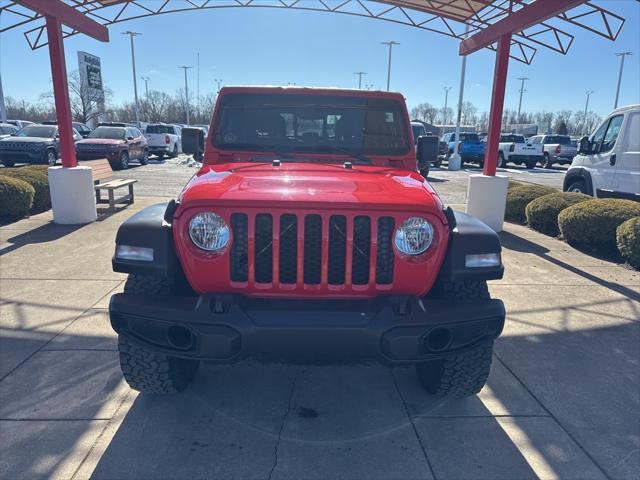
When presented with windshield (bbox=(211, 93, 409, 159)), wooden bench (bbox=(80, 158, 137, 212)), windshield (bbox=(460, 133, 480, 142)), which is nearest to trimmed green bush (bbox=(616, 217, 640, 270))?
windshield (bbox=(211, 93, 409, 159))

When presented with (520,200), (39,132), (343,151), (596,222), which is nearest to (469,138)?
(520,200)

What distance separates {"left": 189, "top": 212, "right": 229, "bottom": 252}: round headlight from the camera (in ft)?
8.11

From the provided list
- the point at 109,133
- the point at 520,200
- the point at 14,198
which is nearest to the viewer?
the point at 14,198

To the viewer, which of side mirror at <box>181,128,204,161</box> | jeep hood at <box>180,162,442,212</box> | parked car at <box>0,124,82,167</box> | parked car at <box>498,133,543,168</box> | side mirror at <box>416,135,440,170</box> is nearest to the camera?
jeep hood at <box>180,162,442,212</box>

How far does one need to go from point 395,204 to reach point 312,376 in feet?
5.13

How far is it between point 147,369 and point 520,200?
8.10m

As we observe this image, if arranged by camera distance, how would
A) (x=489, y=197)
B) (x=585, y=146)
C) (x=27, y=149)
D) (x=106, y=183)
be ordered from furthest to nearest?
(x=27, y=149) → (x=106, y=183) → (x=585, y=146) → (x=489, y=197)

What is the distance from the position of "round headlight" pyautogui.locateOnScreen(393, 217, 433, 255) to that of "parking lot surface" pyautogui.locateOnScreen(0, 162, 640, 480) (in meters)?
1.11

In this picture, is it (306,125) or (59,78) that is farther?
(59,78)

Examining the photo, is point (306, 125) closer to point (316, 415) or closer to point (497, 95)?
point (316, 415)

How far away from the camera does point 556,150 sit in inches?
987

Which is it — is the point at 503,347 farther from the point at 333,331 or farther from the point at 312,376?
the point at 333,331

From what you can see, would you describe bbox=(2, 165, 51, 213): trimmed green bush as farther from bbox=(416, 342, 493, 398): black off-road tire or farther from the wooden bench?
bbox=(416, 342, 493, 398): black off-road tire

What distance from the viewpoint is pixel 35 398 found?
9.88 ft
